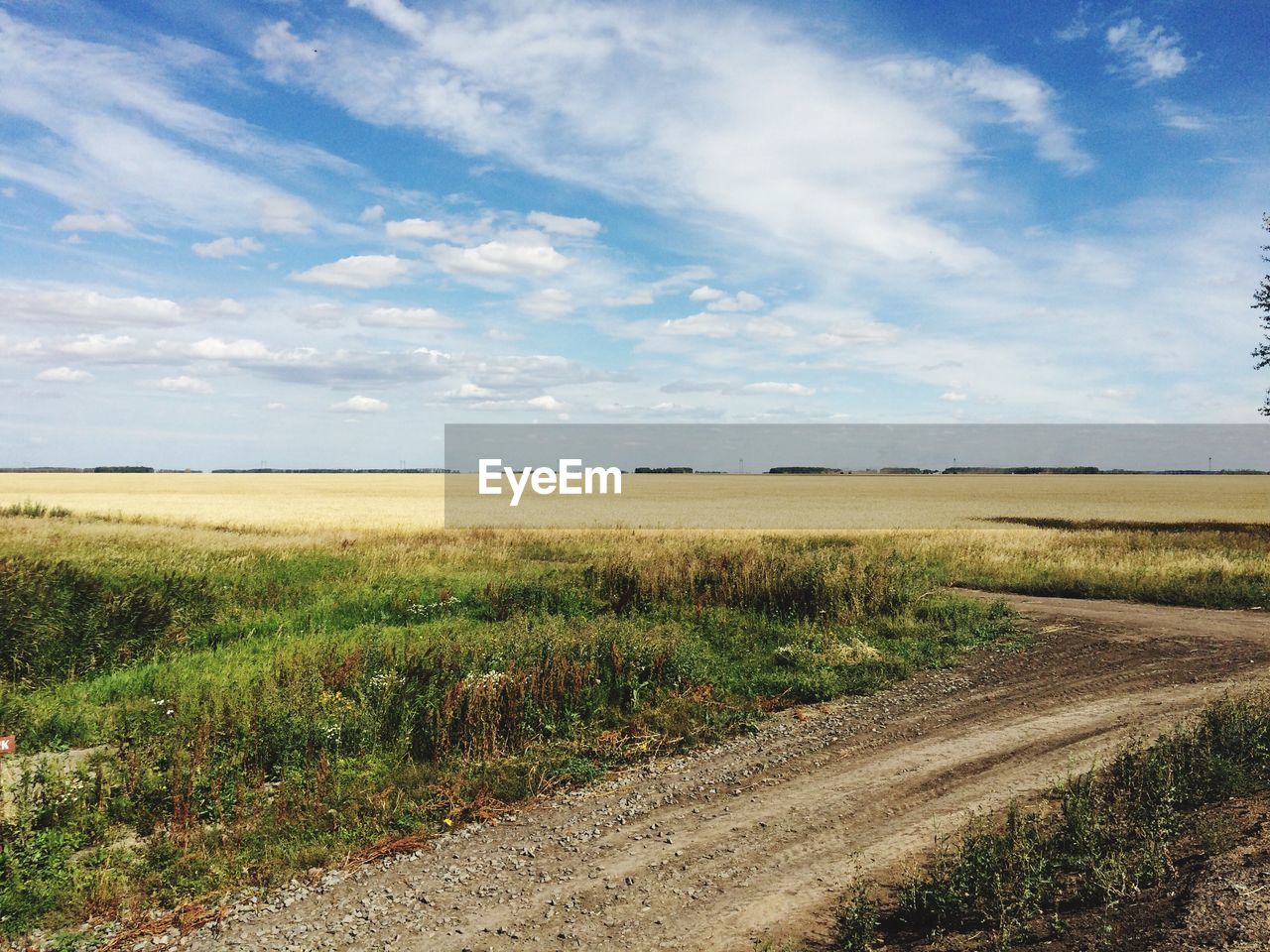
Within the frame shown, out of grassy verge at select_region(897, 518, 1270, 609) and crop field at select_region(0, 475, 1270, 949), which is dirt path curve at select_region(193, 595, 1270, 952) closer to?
crop field at select_region(0, 475, 1270, 949)

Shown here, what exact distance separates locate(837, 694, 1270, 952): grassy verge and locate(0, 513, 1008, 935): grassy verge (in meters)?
4.08

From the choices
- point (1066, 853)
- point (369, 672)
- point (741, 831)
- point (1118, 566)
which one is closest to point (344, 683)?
point (369, 672)

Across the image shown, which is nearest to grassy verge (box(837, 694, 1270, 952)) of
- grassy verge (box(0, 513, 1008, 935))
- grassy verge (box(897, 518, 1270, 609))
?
grassy verge (box(0, 513, 1008, 935))

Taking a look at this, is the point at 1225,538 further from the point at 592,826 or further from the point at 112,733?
the point at 112,733

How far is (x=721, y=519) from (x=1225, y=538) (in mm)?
32664

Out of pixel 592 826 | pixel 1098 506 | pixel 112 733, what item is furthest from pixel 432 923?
pixel 1098 506

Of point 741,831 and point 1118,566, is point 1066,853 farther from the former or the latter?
point 1118,566

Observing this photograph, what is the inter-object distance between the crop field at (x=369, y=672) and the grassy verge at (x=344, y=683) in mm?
43

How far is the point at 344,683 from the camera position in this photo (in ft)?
37.9

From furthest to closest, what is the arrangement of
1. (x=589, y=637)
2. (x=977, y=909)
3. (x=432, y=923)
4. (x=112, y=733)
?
(x=589, y=637), (x=112, y=733), (x=432, y=923), (x=977, y=909)

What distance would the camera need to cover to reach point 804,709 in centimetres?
1121

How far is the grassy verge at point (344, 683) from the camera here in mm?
7480

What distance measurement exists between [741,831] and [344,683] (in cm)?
691

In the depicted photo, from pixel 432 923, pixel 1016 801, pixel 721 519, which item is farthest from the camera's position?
pixel 721 519
